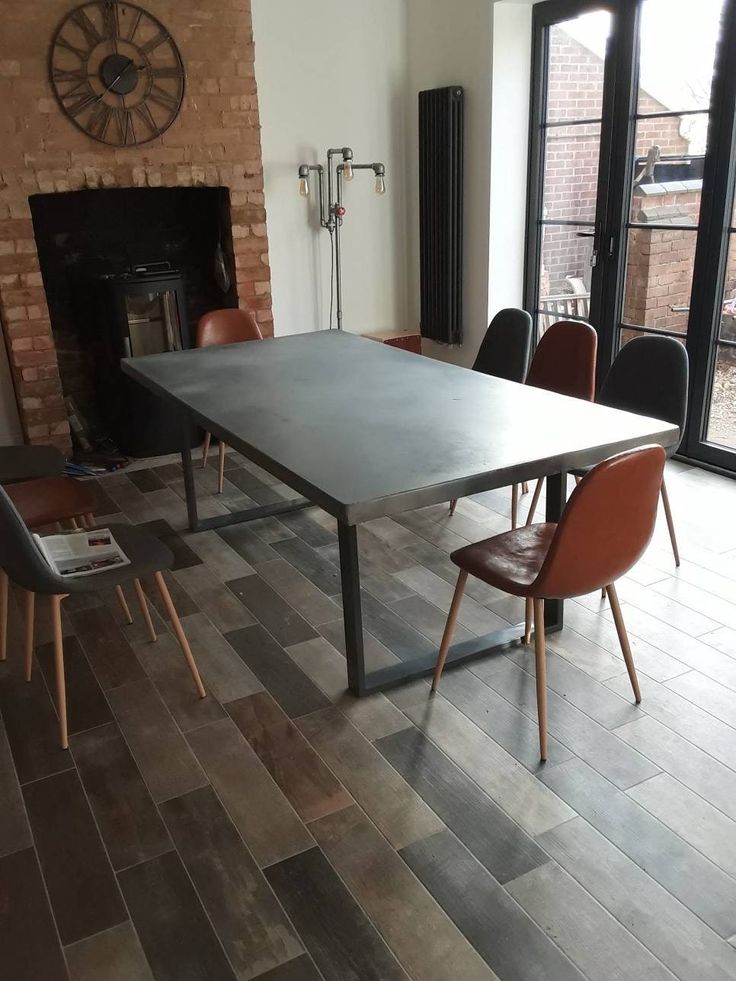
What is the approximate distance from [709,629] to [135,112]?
151 inches

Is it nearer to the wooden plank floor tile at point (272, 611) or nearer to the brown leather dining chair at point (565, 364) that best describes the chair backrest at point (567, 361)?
the brown leather dining chair at point (565, 364)

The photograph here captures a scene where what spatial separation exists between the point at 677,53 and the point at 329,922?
4.08m

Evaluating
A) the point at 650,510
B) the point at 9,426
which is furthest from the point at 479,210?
the point at 650,510

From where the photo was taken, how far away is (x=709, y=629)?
9.48ft

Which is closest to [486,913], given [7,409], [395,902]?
[395,902]

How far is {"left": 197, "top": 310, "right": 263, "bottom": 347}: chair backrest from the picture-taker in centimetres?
435

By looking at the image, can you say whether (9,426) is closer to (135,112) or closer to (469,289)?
(135,112)

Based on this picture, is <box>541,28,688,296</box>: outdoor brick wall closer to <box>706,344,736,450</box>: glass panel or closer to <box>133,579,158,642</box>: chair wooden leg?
<box>706,344,736,450</box>: glass panel

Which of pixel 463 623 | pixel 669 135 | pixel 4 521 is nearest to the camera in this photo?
pixel 4 521

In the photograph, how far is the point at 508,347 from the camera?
3875 mm

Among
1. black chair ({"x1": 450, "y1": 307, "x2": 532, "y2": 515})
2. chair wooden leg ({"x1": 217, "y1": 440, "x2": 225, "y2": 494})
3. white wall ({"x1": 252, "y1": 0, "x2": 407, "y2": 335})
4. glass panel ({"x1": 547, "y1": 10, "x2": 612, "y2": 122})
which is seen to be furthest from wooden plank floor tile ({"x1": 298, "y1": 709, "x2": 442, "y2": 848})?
glass panel ({"x1": 547, "y1": 10, "x2": 612, "y2": 122})

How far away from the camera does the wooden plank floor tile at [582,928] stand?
168cm

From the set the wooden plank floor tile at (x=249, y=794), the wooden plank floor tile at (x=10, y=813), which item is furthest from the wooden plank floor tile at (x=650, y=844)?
the wooden plank floor tile at (x=10, y=813)

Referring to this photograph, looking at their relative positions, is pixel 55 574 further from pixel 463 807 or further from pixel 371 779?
pixel 463 807
